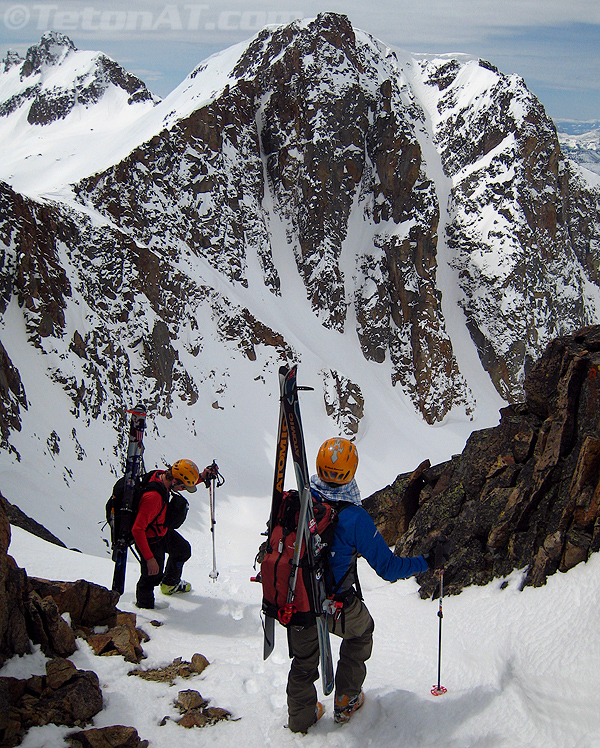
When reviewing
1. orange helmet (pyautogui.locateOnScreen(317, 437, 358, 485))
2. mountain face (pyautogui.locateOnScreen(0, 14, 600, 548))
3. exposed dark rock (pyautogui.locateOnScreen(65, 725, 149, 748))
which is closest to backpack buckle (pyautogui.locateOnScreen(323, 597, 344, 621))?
orange helmet (pyautogui.locateOnScreen(317, 437, 358, 485))

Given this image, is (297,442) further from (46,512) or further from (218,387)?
(218,387)

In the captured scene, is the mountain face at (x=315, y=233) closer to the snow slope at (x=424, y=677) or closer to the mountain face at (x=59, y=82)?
the mountain face at (x=59, y=82)

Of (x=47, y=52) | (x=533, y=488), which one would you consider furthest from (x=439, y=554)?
(x=47, y=52)

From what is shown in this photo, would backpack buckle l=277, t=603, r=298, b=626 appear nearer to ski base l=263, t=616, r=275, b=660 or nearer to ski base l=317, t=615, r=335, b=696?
ski base l=317, t=615, r=335, b=696

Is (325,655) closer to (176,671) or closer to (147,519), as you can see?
(176,671)

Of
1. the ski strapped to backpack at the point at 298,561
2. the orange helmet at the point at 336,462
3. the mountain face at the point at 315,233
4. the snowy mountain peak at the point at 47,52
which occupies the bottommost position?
the ski strapped to backpack at the point at 298,561

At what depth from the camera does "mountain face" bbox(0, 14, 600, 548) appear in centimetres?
3603

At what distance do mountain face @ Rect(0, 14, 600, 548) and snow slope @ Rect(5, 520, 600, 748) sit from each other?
78.5 feet

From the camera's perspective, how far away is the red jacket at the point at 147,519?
6754 mm

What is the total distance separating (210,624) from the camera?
707 cm

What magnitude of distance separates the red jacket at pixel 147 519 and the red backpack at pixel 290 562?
9.81ft

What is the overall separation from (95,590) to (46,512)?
49.6 feet

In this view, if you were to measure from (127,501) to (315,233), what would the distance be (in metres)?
57.6

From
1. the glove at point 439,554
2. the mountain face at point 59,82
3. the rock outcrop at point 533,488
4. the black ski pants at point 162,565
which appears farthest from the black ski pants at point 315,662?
the mountain face at point 59,82
